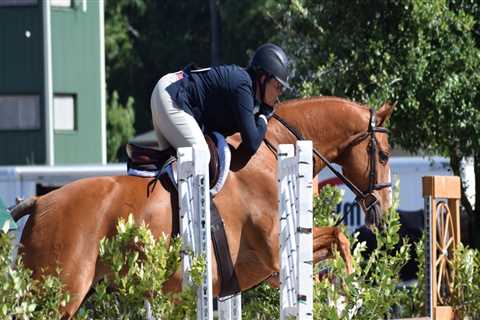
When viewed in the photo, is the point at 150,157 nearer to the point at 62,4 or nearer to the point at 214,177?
the point at 214,177

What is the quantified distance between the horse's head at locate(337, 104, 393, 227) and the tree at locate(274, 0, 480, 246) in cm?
315

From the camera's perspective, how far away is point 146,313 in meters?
6.56

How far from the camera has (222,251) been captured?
6445mm

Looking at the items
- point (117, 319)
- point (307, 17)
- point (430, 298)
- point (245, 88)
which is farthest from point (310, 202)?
point (307, 17)

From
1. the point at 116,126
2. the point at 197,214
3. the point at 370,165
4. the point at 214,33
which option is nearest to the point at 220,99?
the point at 197,214

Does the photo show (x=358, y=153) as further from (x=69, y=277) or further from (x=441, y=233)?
(x=69, y=277)

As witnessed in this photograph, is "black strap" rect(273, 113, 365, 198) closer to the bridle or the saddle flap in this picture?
the bridle

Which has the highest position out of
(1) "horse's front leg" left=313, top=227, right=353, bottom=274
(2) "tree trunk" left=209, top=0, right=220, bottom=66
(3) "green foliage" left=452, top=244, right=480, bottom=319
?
(2) "tree trunk" left=209, top=0, right=220, bottom=66

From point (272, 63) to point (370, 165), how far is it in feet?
3.73

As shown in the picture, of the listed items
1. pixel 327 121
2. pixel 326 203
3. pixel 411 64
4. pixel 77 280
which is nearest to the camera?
pixel 77 280

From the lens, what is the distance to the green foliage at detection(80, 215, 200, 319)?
5461 mm

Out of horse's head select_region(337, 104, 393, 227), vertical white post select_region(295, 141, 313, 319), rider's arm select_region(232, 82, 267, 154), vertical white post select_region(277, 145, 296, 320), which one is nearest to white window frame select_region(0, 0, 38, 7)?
A: horse's head select_region(337, 104, 393, 227)

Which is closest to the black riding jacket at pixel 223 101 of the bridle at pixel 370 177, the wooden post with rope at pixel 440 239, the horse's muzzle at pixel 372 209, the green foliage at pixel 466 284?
the bridle at pixel 370 177

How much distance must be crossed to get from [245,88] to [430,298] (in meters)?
2.59
